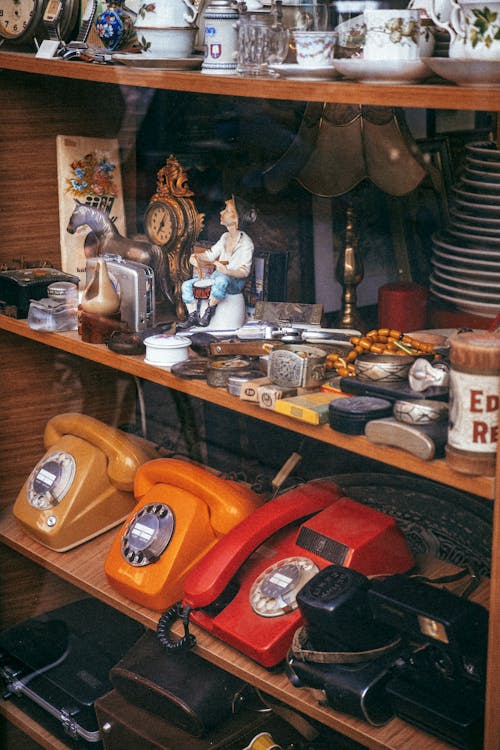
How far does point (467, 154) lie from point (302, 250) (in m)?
0.34

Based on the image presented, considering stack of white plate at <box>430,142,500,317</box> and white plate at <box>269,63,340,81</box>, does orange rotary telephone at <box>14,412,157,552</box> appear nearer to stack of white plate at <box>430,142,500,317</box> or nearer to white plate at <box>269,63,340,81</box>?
stack of white plate at <box>430,142,500,317</box>

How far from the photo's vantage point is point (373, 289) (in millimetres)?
1480

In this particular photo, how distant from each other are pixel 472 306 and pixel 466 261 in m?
0.06

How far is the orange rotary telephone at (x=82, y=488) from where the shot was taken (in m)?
1.79

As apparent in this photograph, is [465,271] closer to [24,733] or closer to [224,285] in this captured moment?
[224,285]

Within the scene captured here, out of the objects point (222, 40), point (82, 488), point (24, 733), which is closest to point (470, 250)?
point (222, 40)

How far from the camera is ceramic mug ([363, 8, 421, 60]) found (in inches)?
43.8

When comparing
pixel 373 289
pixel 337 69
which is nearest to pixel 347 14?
pixel 337 69

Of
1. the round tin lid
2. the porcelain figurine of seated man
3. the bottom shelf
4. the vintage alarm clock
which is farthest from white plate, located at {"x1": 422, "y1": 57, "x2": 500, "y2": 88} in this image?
the bottom shelf

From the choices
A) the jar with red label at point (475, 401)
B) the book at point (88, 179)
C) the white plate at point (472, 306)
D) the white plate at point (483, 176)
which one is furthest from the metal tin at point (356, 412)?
the book at point (88, 179)

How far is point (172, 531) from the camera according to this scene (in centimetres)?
158

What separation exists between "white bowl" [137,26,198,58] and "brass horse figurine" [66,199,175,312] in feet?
1.20

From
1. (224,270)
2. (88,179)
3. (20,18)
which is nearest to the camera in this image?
(224,270)

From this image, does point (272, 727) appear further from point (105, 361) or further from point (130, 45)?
point (130, 45)
